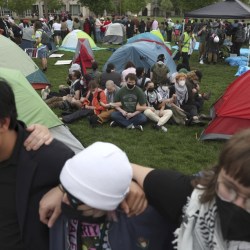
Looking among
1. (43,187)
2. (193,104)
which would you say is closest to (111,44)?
(193,104)

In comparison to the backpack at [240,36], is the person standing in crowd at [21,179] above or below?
above

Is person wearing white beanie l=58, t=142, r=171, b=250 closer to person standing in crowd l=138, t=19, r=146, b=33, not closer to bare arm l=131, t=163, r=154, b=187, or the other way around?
bare arm l=131, t=163, r=154, b=187

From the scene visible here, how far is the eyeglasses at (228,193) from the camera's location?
1364 millimetres

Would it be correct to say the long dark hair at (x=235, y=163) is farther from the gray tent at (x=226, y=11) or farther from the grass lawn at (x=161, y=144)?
the gray tent at (x=226, y=11)

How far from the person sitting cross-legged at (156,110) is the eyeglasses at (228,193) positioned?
644cm

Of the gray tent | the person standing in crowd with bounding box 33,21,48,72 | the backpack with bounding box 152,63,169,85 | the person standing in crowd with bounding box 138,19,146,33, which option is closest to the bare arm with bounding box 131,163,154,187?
the backpack with bounding box 152,63,169,85

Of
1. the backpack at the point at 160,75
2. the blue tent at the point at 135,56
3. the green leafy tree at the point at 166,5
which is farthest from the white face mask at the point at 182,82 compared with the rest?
the green leafy tree at the point at 166,5

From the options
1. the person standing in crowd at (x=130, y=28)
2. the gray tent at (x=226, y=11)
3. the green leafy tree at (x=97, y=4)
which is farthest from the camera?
the green leafy tree at (x=97, y=4)

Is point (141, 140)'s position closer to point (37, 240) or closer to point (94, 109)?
point (94, 109)

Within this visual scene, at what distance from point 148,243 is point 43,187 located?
0.59 meters

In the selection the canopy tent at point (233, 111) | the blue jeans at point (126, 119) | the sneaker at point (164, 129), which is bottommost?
the sneaker at point (164, 129)

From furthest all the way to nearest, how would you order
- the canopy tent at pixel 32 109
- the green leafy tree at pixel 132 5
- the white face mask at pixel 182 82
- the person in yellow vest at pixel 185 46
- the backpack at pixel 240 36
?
the green leafy tree at pixel 132 5 → the backpack at pixel 240 36 → the person in yellow vest at pixel 185 46 → the white face mask at pixel 182 82 → the canopy tent at pixel 32 109

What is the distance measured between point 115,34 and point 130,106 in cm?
1462

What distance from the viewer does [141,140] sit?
7.39m
